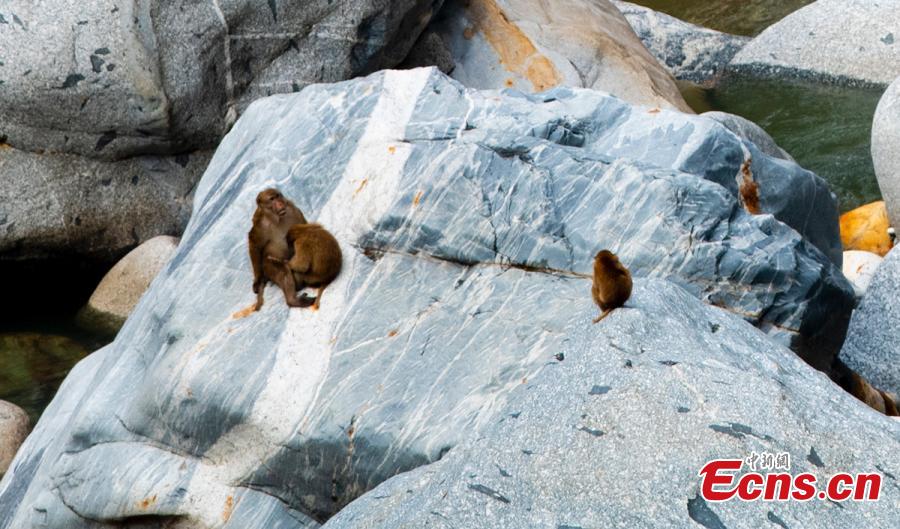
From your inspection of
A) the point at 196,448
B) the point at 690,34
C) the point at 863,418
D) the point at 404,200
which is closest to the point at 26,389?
the point at 196,448

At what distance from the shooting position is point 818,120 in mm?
12977

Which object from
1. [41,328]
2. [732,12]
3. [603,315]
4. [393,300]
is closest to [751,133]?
[393,300]

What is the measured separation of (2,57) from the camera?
1000 cm

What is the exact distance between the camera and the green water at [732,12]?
16859 millimetres

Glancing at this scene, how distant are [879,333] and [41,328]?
698 cm

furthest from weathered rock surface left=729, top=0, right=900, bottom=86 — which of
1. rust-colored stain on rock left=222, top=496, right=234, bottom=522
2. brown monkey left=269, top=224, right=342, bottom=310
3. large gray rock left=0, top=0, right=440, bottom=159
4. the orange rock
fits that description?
rust-colored stain on rock left=222, top=496, right=234, bottom=522

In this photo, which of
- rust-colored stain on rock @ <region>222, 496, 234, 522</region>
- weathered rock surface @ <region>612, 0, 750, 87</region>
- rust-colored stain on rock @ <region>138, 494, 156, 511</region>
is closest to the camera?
rust-colored stain on rock @ <region>222, 496, 234, 522</region>

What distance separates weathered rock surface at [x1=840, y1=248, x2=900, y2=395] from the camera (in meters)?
7.38

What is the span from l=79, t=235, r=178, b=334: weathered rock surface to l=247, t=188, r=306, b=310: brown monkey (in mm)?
4217

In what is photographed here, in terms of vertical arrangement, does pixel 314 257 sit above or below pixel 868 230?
above

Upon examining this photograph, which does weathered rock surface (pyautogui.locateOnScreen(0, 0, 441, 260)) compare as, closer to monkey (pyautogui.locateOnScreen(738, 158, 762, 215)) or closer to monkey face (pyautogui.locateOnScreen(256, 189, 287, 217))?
monkey face (pyautogui.locateOnScreen(256, 189, 287, 217))

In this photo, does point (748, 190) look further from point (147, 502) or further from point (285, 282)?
point (147, 502)

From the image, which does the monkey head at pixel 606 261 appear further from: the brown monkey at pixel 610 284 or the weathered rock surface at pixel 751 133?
the weathered rock surface at pixel 751 133

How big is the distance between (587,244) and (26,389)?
18.3 feet
